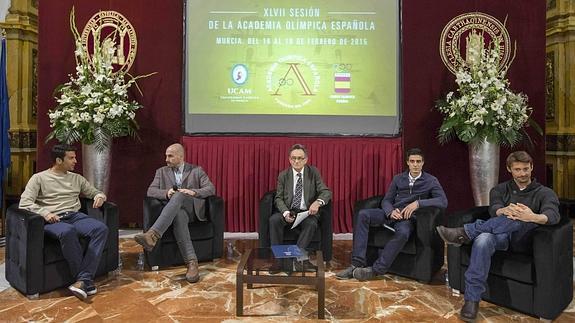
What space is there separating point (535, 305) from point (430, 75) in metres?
2.95

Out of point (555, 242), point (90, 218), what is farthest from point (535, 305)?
point (90, 218)

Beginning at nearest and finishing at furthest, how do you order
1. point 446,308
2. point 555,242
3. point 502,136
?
point 555,242, point 446,308, point 502,136

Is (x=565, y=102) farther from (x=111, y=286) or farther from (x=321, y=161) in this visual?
(x=111, y=286)

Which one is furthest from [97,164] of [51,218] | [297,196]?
[297,196]

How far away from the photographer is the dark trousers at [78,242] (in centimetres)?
315

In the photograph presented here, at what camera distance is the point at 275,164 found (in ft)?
16.8

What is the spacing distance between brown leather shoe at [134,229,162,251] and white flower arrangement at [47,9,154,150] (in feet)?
4.87

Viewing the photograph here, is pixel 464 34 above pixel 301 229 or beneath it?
above

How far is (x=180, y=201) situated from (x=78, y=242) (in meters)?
0.80

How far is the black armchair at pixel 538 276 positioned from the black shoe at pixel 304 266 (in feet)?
3.36

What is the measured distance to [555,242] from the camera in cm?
272

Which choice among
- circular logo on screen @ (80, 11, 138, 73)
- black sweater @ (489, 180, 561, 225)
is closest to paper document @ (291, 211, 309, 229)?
black sweater @ (489, 180, 561, 225)

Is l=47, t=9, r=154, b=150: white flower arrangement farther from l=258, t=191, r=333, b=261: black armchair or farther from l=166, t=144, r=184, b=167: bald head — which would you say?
l=258, t=191, r=333, b=261: black armchair

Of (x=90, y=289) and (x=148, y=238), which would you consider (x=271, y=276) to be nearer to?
(x=148, y=238)
